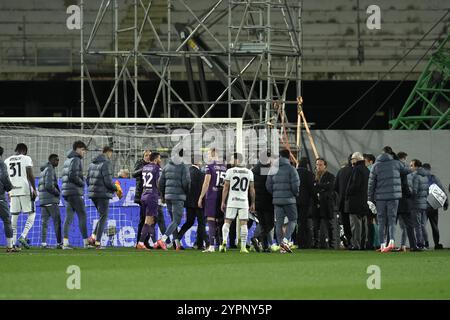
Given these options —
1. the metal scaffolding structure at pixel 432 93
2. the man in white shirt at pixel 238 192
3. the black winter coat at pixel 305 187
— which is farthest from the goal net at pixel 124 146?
the metal scaffolding structure at pixel 432 93

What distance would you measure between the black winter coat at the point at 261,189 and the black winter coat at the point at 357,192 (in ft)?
6.45

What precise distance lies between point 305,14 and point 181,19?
4.34m

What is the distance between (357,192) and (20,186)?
6.87m

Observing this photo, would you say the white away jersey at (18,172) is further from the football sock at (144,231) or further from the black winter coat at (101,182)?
the football sock at (144,231)

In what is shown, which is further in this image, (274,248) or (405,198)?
(405,198)

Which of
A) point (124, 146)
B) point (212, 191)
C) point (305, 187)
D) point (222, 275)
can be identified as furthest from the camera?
point (124, 146)

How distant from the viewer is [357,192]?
28531 millimetres

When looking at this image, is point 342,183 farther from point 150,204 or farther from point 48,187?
point 48,187

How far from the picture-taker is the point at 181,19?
47969mm

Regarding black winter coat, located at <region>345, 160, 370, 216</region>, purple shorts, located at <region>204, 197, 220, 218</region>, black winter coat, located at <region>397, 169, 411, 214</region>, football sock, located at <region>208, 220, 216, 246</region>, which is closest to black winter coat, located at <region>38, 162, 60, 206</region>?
purple shorts, located at <region>204, 197, 220, 218</region>

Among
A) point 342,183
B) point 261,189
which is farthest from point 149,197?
point 342,183

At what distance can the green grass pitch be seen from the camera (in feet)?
52.5
